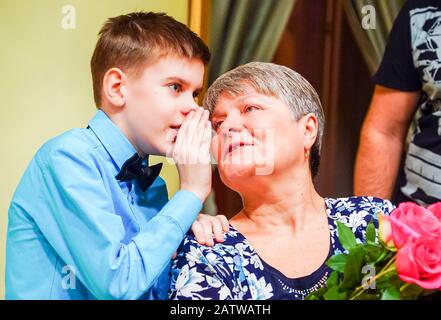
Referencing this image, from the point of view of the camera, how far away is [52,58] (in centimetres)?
165

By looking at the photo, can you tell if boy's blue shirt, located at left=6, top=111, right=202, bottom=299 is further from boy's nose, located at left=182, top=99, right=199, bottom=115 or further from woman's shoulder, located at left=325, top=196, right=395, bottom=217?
woman's shoulder, located at left=325, top=196, right=395, bottom=217

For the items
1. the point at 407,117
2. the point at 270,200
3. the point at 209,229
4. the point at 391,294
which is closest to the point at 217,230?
the point at 209,229

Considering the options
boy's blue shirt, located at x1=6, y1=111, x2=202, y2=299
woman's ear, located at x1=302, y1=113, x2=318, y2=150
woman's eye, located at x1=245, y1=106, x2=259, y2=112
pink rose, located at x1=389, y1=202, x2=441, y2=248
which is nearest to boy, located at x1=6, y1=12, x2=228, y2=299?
boy's blue shirt, located at x1=6, y1=111, x2=202, y2=299

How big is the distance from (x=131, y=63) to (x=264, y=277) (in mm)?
491

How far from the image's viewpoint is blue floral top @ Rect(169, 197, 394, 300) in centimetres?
125

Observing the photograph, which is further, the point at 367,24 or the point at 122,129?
the point at 367,24

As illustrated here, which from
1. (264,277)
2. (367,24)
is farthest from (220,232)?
(367,24)

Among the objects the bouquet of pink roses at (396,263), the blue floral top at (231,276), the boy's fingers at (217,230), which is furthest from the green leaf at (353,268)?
the boy's fingers at (217,230)

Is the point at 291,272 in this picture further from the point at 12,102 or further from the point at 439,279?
the point at 12,102

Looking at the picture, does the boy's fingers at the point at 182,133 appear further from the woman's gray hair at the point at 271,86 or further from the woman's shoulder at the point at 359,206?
the woman's shoulder at the point at 359,206

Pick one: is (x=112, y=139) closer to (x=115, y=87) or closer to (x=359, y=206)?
(x=115, y=87)

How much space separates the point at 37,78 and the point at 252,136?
0.58 metres

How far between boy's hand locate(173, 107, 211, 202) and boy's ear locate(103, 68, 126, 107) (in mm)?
139
